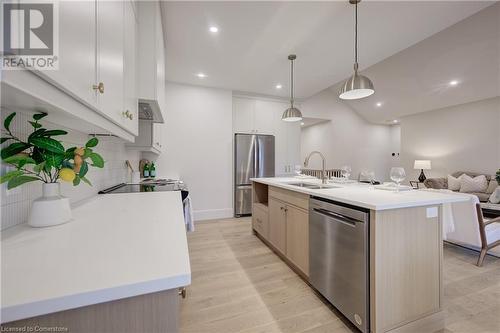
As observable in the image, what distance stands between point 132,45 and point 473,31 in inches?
194

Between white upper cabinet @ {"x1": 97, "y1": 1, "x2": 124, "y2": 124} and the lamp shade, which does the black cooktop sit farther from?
the lamp shade

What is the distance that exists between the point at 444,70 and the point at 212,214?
5.69 metres

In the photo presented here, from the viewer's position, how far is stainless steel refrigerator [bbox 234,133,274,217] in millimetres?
4340

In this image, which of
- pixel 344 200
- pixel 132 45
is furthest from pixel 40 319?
pixel 132 45

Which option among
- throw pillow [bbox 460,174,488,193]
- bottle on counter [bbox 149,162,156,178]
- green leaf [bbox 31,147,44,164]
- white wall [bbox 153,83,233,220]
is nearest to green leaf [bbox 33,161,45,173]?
green leaf [bbox 31,147,44,164]

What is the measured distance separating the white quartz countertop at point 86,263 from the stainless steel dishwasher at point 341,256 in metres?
1.14

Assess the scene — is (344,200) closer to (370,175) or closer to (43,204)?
(370,175)

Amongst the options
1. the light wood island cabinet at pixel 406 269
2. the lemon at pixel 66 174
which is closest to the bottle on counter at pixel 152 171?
the lemon at pixel 66 174

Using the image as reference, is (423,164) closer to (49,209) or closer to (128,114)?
(128,114)

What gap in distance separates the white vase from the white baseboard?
129 inches

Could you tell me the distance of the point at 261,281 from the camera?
2.02 meters

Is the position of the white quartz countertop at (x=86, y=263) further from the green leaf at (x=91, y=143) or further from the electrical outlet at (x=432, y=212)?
the electrical outlet at (x=432, y=212)

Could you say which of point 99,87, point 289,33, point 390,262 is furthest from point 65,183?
point 289,33

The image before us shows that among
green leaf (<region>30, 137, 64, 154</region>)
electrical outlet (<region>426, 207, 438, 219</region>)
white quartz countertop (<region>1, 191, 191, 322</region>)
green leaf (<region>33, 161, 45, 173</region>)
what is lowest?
electrical outlet (<region>426, 207, 438, 219</region>)
